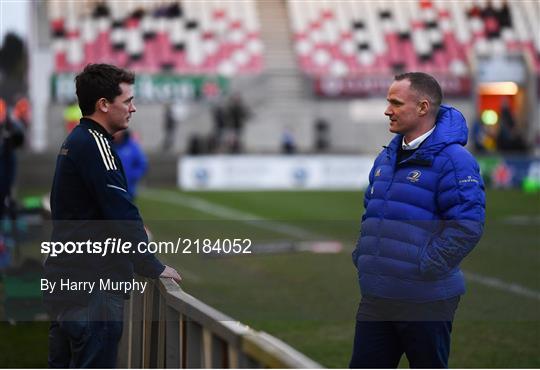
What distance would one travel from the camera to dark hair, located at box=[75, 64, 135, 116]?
4.63 meters

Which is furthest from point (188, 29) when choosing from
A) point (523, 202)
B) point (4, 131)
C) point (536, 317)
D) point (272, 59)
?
point (536, 317)

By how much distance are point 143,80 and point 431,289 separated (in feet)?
114

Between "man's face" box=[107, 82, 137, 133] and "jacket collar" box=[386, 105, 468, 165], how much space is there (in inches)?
48.8

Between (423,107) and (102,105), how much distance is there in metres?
1.43

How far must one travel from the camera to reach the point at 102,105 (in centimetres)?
466

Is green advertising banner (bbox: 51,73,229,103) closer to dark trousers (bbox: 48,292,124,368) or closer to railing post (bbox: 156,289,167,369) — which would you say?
railing post (bbox: 156,289,167,369)

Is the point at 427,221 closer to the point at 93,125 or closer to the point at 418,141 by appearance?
the point at 418,141

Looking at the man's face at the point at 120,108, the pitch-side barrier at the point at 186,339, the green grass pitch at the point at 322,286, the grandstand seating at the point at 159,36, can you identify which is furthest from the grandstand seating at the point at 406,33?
the man's face at the point at 120,108

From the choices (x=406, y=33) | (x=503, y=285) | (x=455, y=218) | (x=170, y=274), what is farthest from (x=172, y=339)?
(x=406, y=33)

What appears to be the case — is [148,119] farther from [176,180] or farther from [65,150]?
[65,150]

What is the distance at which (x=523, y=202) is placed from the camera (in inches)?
935

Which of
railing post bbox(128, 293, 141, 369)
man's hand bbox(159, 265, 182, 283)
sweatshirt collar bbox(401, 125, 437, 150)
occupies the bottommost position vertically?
railing post bbox(128, 293, 141, 369)

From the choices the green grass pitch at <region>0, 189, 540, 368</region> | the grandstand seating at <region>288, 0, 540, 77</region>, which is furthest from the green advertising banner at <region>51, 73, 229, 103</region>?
the green grass pitch at <region>0, 189, 540, 368</region>

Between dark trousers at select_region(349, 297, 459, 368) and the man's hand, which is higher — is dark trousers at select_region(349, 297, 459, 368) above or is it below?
below
